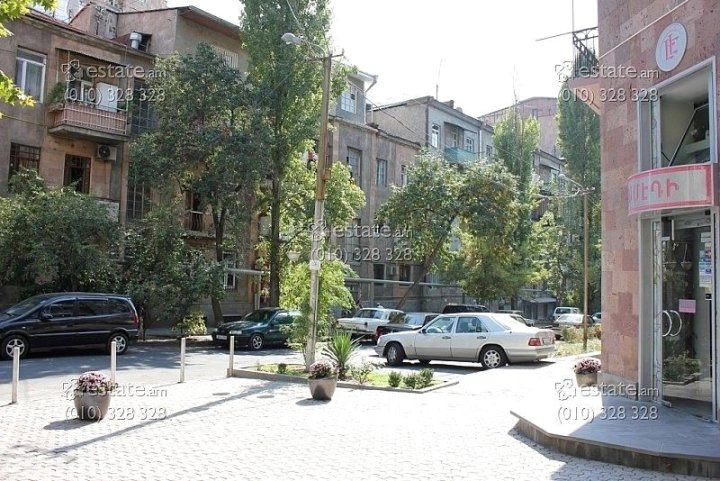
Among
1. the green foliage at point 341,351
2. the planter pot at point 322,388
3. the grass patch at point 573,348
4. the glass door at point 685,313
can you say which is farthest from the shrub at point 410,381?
the grass patch at point 573,348

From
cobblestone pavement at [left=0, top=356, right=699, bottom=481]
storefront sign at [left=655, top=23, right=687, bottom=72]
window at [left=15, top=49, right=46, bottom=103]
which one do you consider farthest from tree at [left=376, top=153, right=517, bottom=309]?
storefront sign at [left=655, top=23, right=687, bottom=72]

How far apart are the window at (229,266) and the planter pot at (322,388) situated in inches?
515

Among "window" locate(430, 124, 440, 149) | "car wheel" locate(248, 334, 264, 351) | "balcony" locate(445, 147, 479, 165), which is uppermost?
"window" locate(430, 124, 440, 149)

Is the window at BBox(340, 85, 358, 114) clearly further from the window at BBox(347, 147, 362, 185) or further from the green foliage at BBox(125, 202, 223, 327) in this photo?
the green foliage at BBox(125, 202, 223, 327)

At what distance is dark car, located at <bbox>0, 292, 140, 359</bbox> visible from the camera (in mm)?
16266

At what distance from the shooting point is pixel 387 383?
12.8 meters

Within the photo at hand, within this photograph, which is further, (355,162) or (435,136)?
(435,136)

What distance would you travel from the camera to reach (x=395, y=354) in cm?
1756

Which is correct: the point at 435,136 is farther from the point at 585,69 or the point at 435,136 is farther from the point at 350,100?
the point at 585,69

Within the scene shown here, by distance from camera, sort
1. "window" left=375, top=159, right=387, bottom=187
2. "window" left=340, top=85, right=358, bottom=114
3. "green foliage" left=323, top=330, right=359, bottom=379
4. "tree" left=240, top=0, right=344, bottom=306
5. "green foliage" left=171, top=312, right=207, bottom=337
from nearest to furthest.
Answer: "green foliage" left=323, top=330, right=359, bottom=379 < "green foliage" left=171, top=312, right=207, bottom=337 < "tree" left=240, top=0, right=344, bottom=306 < "window" left=340, top=85, right=358, bottom=114 < "window" left=375, top=159, right=387, bottom=187

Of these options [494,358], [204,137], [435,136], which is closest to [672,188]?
[494,358]

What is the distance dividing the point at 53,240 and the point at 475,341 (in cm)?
1374

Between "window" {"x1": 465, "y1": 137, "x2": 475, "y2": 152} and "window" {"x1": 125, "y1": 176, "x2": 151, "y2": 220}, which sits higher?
"window" {"x1": 465, "y1": 137, "x2": 475, "y2": 152}

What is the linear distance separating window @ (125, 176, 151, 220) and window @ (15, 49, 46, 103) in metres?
5.33
